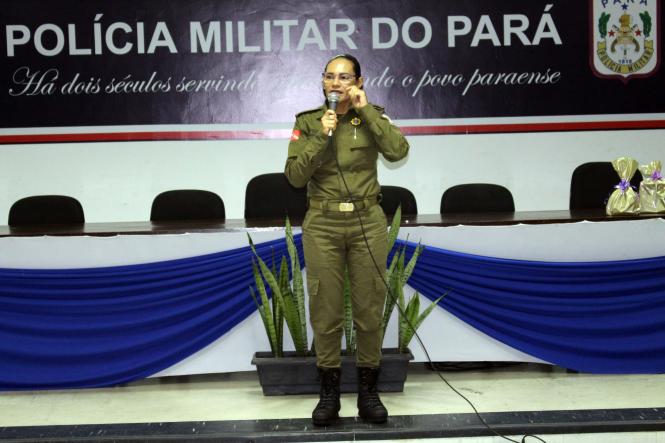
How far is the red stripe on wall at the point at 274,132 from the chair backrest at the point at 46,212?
119 cm

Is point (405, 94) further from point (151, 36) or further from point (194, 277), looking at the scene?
point (194, 277)

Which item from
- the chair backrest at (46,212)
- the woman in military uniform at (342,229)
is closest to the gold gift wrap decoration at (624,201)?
the woman in military uniform at (342,229)

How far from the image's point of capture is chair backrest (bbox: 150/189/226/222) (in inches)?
199

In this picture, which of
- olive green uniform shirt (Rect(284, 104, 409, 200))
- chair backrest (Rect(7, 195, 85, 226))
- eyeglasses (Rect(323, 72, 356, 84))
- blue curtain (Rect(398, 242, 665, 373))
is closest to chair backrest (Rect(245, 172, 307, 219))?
chair backrest (Rect(7, 195, 85, 226))

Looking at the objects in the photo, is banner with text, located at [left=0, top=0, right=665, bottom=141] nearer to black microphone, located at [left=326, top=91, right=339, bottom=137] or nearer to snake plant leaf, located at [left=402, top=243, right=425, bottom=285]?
snake plant leaf, located at [left=402, top=243, right=425, bottom=285]

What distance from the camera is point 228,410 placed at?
349 centimetres

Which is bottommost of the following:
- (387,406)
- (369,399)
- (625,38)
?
(387,406)

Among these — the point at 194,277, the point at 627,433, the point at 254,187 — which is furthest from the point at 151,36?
the point at 627,433

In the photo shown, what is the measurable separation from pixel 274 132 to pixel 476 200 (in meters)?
1.89

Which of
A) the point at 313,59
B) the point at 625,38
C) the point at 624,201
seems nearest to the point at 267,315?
the point at 624,201

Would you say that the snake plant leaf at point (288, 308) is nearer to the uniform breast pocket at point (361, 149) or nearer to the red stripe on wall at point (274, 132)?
the uniform breast pocket at point (361, 149)

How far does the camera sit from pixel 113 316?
3.82m

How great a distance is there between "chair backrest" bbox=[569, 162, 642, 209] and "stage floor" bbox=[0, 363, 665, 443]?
1.60 m

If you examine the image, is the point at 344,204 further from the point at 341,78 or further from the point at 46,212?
the point at 46,212
